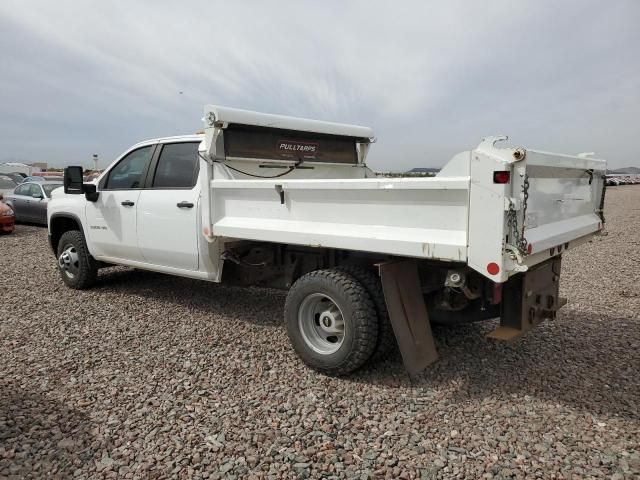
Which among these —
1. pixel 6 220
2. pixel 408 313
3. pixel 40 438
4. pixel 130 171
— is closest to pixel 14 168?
pixel 6 220

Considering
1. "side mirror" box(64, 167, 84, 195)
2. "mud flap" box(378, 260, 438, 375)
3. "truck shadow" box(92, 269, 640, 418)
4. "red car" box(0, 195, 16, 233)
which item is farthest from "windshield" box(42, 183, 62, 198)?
"mud flap" box(378, 260, 438, 375)

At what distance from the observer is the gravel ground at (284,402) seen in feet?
9.02

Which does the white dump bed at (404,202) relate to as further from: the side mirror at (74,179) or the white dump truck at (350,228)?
the side mirror at (74,179)

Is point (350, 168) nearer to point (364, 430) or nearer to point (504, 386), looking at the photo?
point (504, 386)

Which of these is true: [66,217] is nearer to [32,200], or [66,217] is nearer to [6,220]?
[6,220]

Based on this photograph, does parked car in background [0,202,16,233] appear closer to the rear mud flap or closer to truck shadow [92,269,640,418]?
truck shadow [92,269,640,418]

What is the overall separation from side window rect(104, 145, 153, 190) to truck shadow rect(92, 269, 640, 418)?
1.68 m

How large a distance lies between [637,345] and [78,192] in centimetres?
616

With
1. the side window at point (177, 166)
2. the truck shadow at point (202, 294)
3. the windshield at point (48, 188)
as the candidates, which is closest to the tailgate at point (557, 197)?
the truck shadow at point (202, 294)

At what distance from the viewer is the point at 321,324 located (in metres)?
3.96

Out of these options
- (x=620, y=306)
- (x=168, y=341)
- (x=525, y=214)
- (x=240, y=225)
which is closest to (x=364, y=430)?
(x=525, y=214)

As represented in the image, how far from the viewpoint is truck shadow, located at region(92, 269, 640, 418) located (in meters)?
3.53

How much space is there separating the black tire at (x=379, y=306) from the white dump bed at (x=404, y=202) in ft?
0.96

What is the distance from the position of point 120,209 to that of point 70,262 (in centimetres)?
145
